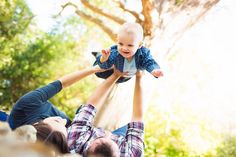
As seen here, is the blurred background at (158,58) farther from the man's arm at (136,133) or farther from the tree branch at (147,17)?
the man's arm at (136,133)

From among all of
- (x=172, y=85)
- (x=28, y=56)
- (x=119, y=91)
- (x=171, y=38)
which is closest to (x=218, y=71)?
(x=172, y=85)

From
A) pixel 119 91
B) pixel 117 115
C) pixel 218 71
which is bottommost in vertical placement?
pixel 117 115

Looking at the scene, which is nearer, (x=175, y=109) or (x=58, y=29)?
(x=175, y=109)

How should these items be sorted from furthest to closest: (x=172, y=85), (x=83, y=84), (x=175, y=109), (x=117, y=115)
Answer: (x=172, y=85) → (x=83, y=84) → (x=175, y=109) → (x=117, y=115)

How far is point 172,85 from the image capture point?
4.74m

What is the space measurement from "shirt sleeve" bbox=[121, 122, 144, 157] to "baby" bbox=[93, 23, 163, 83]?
0.57 ft

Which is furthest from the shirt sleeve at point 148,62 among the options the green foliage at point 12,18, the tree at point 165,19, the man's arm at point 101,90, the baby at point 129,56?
the green foliage at point 12,18

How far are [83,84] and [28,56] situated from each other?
71 centimetres

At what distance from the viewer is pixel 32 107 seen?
3.43 ft

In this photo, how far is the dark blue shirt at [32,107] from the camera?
1.01 m

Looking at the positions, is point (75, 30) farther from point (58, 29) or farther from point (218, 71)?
point (218, 71)

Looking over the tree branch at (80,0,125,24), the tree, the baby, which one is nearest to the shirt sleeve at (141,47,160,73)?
the baby

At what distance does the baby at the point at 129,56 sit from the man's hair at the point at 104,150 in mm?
306

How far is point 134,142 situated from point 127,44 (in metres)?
0.30
